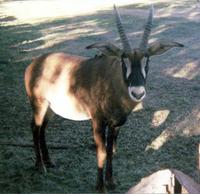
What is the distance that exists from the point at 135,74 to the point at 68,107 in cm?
159

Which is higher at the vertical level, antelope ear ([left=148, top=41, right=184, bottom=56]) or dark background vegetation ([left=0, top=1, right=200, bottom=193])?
antelope ear ([left=148, top=41, right=184, bottom=56])

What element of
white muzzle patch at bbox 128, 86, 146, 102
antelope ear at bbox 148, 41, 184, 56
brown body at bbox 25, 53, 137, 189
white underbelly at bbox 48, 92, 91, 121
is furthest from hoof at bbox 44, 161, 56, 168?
antelope ear at bbox 148, 41, 184, 56

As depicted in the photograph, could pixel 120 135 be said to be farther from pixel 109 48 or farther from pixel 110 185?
pixel 109 48

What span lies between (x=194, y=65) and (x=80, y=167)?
8312mm

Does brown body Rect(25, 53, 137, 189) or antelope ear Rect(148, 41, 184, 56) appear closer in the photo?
antelope ear Rect(148, 41, 184, 56)

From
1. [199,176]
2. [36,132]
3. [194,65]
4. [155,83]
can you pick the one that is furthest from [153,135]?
[194,65]

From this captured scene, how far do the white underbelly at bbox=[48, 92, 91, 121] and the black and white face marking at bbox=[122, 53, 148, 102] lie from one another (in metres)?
1.14

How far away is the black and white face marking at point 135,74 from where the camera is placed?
566cm

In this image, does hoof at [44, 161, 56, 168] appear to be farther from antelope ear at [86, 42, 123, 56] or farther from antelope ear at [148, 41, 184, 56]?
antelope ear at [148, 41, 184, 56]

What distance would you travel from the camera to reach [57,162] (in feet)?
24.8

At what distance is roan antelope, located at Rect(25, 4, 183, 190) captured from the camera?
5898mm

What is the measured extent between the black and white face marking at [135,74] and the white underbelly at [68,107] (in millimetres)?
1138

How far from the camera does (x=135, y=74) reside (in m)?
5.73

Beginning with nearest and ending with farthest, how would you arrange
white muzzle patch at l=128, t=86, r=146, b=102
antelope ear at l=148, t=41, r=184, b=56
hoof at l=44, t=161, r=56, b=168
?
white muzzle patch at l=128, t=86, r=146, b=102
antelope ear at l=148, t=41, r=184, b=56
hoof at l=44, t=161, r=56, b=168
